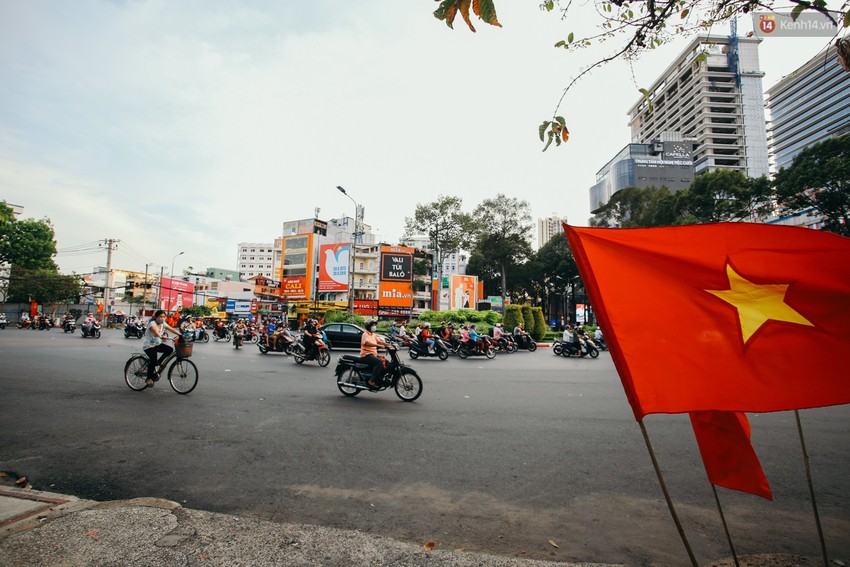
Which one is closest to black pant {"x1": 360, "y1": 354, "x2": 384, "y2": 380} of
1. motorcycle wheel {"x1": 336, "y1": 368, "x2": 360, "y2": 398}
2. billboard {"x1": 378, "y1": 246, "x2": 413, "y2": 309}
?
motorcycle wheel {"x1": 336, "y1": 368, "x2": 360, "y2": 398}

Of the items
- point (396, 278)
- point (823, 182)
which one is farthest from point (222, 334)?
point (823, 182)

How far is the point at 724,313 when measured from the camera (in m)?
1.91

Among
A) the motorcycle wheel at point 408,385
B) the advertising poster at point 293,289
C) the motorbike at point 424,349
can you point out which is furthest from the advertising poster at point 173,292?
the motorcycle wheel at point 408,385

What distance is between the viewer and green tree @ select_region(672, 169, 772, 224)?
28141 mm

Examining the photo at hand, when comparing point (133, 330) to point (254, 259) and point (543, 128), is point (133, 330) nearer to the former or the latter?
point (543, 128)

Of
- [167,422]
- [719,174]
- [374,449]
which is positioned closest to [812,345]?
[374,449]

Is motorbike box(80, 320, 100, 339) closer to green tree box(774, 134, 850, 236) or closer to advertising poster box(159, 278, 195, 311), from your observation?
advertising poster box(159, 278, 195, 311)

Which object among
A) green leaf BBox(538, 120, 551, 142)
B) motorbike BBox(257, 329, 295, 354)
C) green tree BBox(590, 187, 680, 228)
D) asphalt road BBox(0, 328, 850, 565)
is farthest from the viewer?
green tree BBox(590, 187, 680, 228)

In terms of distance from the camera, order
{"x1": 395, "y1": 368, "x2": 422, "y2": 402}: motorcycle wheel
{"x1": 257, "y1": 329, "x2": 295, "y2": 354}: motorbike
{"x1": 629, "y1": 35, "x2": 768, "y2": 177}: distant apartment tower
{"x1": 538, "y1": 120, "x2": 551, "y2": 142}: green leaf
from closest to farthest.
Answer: {"x1": 538, "y1": 120, "x2": 551, "y2": 142}: green leaf → {"x1": 395, "y1": 368, "x2": 422, "y2": 402}: motorcycle wheel → {"x1": 257, "y1": 329, "x2": 295, "y2": 354}: motorbike → {"x1": 629, "y1": 35, "x2": 768, "y2": 177}: distant apartment tower

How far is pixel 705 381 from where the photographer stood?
182 cm

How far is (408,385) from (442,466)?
11.5 feet

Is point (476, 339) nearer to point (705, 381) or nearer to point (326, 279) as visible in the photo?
point (705, 381)

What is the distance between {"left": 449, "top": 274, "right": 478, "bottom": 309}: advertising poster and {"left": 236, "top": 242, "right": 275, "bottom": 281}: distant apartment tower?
81.8 m

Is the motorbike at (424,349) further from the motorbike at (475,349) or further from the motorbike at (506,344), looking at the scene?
the motorbike at (506,344)
